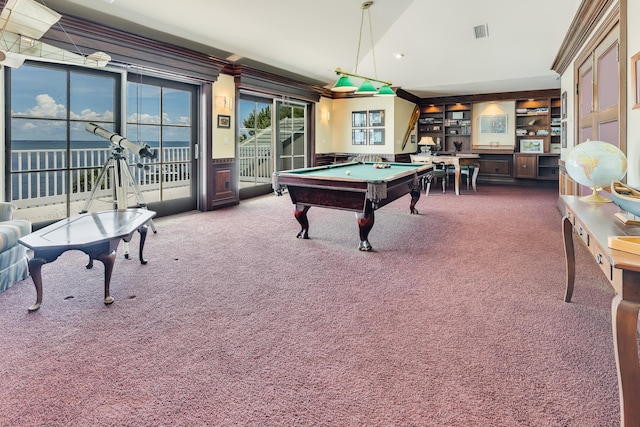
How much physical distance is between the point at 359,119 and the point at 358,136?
41cm

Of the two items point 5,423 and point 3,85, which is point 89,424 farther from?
point 3,85

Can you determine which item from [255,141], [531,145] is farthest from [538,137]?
[255,141]

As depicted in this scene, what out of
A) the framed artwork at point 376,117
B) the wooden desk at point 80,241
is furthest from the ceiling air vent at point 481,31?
the wooden desk at point 80,241

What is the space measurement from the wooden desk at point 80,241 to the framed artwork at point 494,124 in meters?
9.92

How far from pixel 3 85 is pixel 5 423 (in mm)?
3633

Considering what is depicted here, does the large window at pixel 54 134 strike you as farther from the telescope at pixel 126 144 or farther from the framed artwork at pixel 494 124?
the framed artwork at pixel 494 124

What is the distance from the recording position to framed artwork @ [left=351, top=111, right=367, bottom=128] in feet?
31.4

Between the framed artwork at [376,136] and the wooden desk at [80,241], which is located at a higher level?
the framed artwork at [376,136]

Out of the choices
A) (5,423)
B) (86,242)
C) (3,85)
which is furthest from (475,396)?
(3,85)

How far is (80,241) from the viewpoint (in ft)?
8.32

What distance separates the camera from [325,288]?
9.65 feet

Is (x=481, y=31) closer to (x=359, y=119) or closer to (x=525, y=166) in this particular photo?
(x=359, y=119)

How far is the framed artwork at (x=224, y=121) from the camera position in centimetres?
645

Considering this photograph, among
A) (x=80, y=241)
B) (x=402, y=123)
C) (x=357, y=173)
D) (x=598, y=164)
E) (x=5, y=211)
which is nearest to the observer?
(x=598, y=164)
